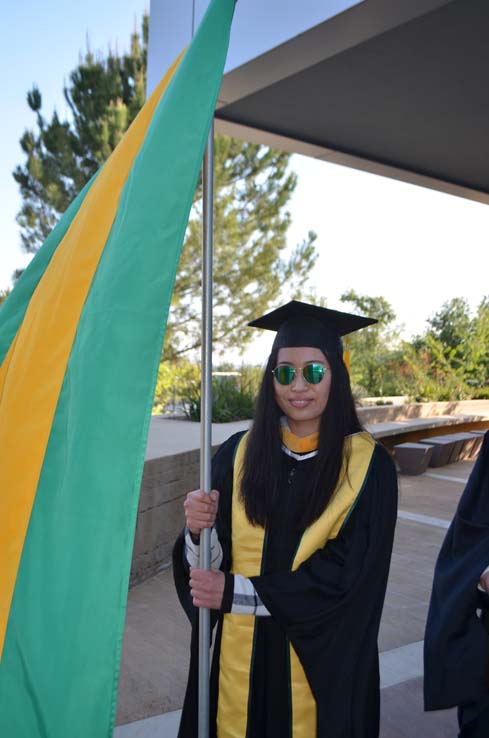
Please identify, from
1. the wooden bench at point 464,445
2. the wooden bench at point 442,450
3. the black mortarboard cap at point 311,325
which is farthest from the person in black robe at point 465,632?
the wooden bench at point 464,445

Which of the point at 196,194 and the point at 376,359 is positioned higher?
the point at 196,194

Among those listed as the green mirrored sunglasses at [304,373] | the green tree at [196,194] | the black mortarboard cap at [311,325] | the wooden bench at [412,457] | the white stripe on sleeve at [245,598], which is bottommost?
the wooden bench at [412,457]

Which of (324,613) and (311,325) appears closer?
(324,613)

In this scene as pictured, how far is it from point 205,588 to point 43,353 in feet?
2.55

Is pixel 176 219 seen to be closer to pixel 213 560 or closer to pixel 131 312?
pixel 131 312

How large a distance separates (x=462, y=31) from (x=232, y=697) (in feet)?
12.1

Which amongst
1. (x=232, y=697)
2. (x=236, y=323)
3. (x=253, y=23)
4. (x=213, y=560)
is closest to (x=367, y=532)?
(x=213, y=560)

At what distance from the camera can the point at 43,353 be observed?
156 centimetres

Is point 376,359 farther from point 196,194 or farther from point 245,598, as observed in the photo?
point 245,598

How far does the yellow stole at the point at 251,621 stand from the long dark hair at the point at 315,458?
3 cm

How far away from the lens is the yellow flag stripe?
1.42 metres

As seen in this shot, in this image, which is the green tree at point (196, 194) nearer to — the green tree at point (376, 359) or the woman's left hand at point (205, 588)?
the green tree at point (376, 359)

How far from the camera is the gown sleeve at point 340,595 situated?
197 cm

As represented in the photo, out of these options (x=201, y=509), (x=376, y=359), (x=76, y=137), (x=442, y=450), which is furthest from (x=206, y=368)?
(x=76, y=137)
